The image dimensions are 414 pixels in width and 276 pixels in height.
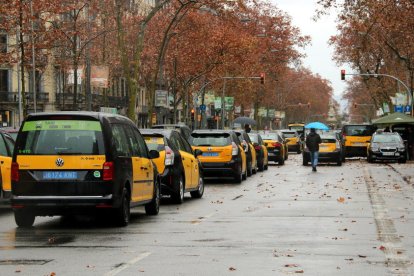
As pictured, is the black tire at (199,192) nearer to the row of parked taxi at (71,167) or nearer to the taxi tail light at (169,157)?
the taxi tail light at (169,157)

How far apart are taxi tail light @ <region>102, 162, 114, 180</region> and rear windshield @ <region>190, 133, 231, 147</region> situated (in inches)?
597

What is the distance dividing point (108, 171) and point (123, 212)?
0.94 m

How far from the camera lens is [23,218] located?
52.7 feet

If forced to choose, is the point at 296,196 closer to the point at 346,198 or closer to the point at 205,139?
the point at 346,198

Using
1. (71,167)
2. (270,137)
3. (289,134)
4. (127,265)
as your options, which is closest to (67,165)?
(71,167)

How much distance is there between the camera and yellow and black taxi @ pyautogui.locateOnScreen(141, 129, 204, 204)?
21.0m

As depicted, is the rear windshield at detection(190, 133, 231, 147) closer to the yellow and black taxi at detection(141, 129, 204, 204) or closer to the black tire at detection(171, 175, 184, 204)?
the yellow and black taxi at detection(141, 129, 204, 204)

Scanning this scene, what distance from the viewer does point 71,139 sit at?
1527cm

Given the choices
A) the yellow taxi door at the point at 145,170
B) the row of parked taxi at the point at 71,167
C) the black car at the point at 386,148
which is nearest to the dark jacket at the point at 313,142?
the black car at the point at 386,148

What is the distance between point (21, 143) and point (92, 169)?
1.21 meters

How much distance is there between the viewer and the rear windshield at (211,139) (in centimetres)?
3041

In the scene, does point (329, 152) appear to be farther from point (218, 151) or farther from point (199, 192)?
point (199, 192)

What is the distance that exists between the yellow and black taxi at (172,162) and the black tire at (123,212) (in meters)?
4.76

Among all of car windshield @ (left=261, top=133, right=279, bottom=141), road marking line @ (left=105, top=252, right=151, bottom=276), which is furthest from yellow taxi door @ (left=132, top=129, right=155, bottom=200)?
car windshield @ (left=261, top=133, right=279, bottom=141)
